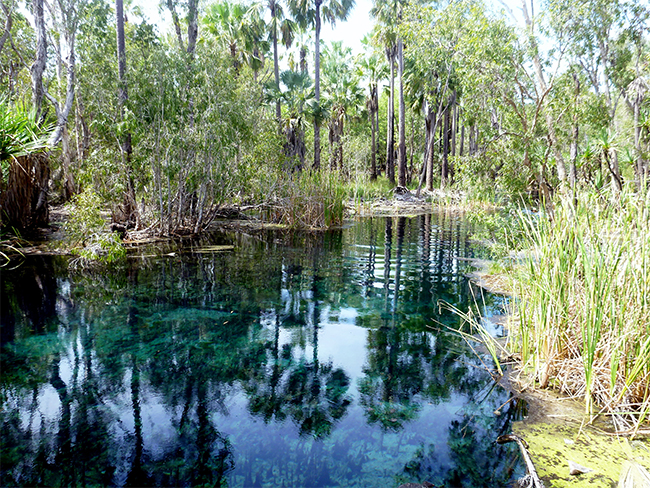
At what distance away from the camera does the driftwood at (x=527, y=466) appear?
8.79 feet

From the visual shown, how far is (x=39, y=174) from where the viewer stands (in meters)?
11.4

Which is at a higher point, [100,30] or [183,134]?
[100,30]

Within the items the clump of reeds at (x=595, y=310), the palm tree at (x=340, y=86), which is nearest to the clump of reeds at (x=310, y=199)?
the clump of reeds at (x=595, y=310)

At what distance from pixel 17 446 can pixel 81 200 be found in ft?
23.1

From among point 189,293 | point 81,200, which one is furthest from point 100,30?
point 189,293

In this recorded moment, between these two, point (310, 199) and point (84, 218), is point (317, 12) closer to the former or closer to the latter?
point (310, 199)

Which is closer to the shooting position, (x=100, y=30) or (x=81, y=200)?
(x=81, y=200)

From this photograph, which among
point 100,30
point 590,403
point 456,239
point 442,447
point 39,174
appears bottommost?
point 442,447

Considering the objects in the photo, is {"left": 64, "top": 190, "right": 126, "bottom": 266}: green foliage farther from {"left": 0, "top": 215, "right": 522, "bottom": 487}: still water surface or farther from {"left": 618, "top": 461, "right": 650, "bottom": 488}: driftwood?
{"left": 618, "top": 461, "right": 650, "bottom": 488}: driftwood

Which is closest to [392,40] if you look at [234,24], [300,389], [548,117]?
[234,24]

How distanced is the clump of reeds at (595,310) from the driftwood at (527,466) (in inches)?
27.4

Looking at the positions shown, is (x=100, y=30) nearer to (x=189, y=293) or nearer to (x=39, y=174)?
(x=39, y=174)

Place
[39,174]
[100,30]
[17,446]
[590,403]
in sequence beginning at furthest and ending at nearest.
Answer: [100,30] < [39,174] < [590,403] < [17,446]

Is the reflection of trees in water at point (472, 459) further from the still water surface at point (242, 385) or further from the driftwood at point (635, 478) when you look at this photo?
the driftwood at point (635, 478)
